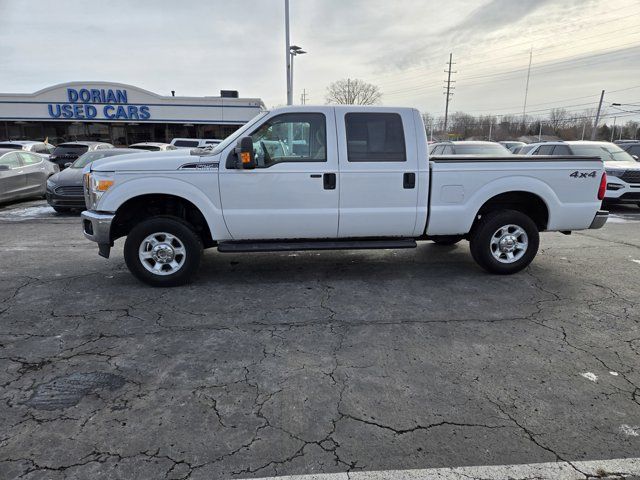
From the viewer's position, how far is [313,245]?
5.22 metres

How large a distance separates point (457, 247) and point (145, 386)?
18.3ft

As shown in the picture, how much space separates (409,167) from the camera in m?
5.20

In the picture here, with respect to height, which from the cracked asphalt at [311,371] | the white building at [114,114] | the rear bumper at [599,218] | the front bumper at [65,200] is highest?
the white building at [114,114]

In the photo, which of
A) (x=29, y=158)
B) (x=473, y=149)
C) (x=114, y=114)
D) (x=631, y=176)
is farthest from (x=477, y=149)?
(x=114, y=114)

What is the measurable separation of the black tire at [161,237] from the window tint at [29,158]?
30.0ft

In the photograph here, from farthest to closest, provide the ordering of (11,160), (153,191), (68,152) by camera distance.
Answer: (68,152) < (11,160) < (153,191)

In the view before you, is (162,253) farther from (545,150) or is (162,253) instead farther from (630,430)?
(545,150)

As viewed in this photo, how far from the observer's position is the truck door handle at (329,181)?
16.6 ft

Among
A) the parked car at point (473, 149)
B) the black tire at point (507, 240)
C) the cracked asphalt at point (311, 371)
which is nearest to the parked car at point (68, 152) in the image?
the cracked asphalt at point (311, 371)

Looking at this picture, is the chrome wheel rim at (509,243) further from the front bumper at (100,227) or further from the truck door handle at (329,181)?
the front bumper at (100,227)

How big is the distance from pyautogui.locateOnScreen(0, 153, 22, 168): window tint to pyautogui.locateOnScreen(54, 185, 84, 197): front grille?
224 centimetres

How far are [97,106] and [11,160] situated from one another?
948 inches

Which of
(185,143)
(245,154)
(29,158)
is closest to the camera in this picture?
(245,154)

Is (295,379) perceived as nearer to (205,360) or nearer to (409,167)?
(205,360)
